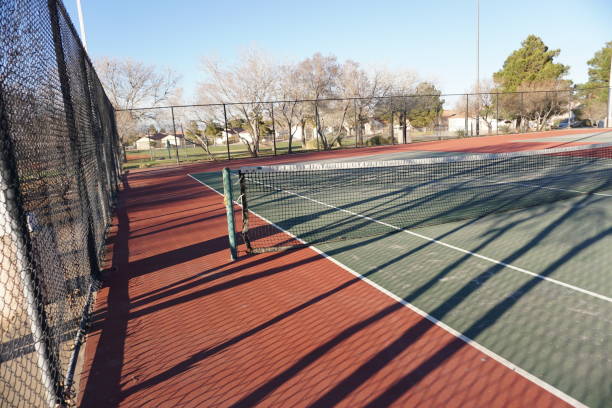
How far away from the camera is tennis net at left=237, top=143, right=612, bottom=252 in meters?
7.69

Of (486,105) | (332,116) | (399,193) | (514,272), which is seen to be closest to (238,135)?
(332,116)

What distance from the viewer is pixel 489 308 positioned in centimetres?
431

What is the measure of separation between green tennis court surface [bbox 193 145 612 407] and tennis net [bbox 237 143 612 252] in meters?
0.12

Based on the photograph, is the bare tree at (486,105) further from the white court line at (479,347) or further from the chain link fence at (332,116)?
the white court line at (479,347)

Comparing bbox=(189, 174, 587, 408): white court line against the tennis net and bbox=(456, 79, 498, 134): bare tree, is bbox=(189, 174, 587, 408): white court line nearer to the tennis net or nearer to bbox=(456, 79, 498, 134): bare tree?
the tennis net

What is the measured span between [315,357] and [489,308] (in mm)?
2055

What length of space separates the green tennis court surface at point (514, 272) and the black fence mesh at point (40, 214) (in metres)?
3.23

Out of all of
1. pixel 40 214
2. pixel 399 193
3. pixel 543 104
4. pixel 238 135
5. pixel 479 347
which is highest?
pixel 543 104

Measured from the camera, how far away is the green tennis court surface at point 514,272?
347 cm

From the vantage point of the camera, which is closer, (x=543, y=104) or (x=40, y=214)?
(x=40, y=214)

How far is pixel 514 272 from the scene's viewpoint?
521cm

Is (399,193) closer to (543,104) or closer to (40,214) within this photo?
(40,214)

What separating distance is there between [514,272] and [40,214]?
5.49 metres

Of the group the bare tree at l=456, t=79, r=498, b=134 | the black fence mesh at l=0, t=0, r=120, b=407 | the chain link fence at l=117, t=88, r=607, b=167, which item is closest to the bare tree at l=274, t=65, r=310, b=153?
the chain link fence at l=117, t=88, r=607, b=167
